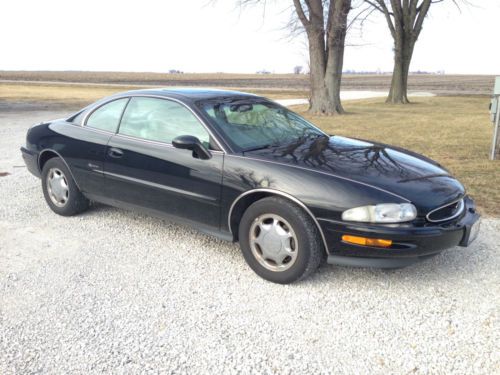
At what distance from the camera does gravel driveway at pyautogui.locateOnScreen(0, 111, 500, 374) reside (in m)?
2.58

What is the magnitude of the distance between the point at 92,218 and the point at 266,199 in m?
2.38

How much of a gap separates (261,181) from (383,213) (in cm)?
91

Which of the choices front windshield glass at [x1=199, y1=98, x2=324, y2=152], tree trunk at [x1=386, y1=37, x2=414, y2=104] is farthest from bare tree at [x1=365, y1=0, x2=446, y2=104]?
front windshield glass at [x1=199, y1=98, x2=324, y2=152]

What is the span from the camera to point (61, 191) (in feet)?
16.2

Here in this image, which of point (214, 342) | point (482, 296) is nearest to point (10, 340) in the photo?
point (214, 342)

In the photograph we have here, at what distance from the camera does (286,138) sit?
4.14 meters

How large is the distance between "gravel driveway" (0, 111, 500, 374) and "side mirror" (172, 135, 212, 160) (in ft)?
3.00

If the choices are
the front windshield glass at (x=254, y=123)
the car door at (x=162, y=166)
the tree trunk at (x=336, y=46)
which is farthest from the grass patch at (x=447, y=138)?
the car door at (x=162, y=166)

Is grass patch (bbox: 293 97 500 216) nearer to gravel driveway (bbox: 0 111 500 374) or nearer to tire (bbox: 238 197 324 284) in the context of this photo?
gravel driveway (bbox: 0 111 500 374)

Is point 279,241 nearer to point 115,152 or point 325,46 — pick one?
point 115,152

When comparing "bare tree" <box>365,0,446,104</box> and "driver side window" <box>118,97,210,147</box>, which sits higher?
"bare tree" <box>365,0,446,104</box>

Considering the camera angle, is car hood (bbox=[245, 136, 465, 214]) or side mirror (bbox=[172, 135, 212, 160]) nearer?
car hood (bbox=[245, 136, 465, 214])

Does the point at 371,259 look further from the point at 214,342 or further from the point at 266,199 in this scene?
the point at 214,342

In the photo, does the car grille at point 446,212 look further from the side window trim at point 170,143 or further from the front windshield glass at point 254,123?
the side window trim at point 170,143
